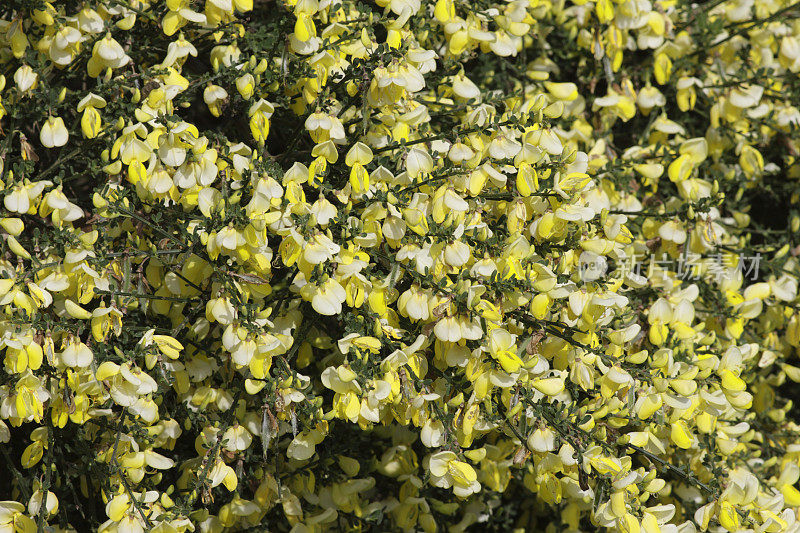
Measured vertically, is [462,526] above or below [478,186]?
below

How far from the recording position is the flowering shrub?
134cm

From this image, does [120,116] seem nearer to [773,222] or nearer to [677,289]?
[677,289]

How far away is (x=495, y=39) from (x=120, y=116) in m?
0.72

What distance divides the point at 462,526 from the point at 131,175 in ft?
3.58

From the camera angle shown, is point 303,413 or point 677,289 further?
point 677,289

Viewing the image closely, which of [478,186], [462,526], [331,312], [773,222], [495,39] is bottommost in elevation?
[462,526]

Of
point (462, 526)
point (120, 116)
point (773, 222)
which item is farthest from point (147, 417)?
point (773, 222)

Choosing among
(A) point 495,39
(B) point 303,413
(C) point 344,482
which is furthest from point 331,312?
(A) point 495,39

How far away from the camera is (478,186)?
1.38 meters

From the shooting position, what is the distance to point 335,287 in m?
1.32

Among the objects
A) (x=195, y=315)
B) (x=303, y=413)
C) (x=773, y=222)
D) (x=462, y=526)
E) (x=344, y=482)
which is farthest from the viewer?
(x=773, y=222)

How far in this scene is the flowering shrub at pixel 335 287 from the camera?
1.34 m

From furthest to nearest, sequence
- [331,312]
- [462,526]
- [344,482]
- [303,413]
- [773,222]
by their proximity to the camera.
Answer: [773,222] → [462,526] → [344,482] → [303,413] → [331,312]

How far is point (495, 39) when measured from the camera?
5.22 ft
